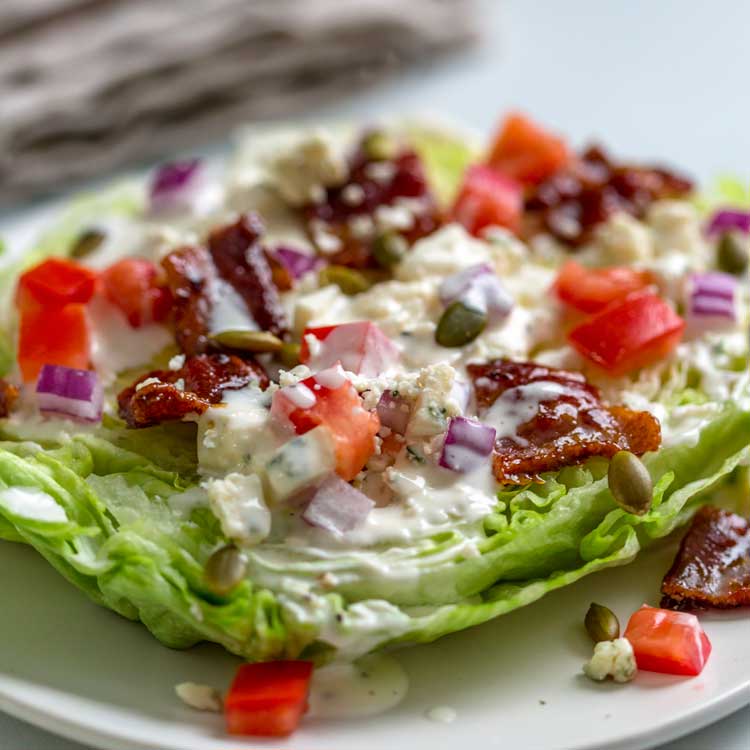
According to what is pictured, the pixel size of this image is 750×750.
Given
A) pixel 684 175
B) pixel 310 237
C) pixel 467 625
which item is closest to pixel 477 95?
pixel 684 175

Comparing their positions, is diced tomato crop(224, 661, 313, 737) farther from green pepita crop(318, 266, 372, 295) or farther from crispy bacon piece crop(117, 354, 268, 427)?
green pepita crop(318, 266, 372, 295)

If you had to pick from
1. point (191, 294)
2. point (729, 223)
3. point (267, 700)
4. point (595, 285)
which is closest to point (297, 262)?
point (191, 294)

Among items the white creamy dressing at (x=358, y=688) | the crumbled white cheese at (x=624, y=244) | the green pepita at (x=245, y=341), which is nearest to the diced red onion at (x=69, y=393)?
the green pepita at (x=245, y=341)

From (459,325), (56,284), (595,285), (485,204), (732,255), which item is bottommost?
(732,255)

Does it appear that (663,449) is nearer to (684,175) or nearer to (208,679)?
(208,679)

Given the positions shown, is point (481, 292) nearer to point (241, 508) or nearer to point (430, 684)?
point (241, 508)

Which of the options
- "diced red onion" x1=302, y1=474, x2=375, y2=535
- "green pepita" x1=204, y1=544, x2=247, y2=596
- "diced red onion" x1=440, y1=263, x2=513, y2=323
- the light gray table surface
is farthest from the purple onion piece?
the light gray table surface
